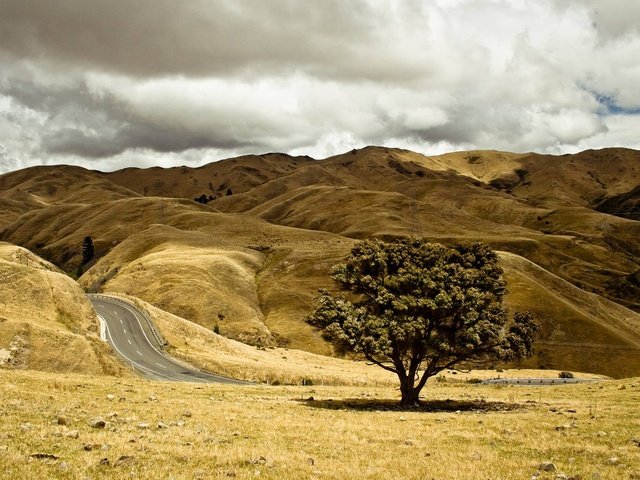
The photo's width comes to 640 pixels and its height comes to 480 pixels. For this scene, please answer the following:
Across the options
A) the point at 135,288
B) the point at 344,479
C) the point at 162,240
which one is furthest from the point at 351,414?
the point at 162,240

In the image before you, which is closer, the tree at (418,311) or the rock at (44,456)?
the rock at (44,456)

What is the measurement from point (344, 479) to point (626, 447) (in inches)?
488

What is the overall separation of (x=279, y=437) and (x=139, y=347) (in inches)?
2334

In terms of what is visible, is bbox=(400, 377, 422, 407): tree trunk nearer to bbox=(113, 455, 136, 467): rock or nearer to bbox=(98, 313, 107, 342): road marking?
bbox=(113, 455, 136, 467): rock

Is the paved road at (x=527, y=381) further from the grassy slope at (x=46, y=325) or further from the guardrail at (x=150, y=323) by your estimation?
the grassy slope at (x=46, y=325)

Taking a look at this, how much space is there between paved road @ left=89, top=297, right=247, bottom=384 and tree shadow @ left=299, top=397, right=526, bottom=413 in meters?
25.1

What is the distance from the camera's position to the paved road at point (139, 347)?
6325 cm

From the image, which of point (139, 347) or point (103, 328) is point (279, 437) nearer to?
point (139, 347)

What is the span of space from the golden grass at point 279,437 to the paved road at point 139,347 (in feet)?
84.2

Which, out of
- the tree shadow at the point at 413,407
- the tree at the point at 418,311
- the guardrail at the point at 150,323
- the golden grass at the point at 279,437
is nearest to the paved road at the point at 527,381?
the tree shadow at the point at 413,407

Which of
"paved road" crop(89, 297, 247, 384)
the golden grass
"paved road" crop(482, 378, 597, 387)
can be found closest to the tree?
the golden grass

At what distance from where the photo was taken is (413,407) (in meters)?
38.0

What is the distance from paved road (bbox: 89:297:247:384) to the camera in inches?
2490

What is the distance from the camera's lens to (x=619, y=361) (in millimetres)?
119062
